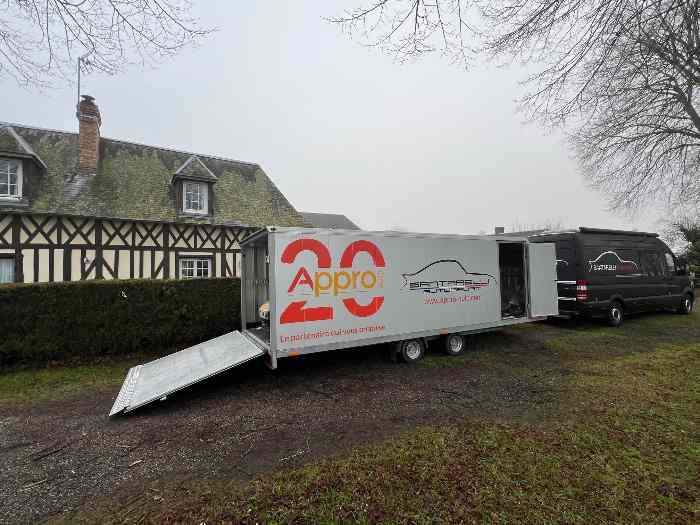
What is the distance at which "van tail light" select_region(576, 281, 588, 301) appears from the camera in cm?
909

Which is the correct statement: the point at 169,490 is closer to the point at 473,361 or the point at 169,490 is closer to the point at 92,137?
the point at 473,361

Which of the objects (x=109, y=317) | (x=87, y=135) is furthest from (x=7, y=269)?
(x=109, y=317)

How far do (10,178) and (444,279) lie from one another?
14577 millimetres

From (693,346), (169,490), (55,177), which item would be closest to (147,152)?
(55,177)

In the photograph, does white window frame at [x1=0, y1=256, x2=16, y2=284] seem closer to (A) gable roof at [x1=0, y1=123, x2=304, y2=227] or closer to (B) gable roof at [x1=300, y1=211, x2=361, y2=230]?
(A) gable roof at [x1=0, y1=123, x2=304, y2=227]

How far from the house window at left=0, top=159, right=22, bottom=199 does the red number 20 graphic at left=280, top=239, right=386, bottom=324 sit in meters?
11.8

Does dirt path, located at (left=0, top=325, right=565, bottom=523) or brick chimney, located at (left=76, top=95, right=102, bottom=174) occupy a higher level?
brick chimney, located at (left=76, top=95, right=102, bottom=174)

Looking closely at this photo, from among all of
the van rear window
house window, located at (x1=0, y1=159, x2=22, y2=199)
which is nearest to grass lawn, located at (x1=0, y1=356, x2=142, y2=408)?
house window, located at (x1=0, y1=159, x2=22, y2=199)

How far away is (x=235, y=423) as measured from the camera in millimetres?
3973

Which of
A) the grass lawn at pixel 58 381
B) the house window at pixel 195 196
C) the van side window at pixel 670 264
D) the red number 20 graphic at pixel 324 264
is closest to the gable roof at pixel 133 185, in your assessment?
the house window at pixel 195 196

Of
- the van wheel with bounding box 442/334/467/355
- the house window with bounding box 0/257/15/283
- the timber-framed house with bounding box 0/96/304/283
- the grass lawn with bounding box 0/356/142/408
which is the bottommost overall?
the grass lawn with bounding box 0/356/142/408

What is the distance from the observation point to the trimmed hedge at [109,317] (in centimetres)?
601

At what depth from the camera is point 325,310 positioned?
204 inches

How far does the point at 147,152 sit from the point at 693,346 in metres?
20.8
